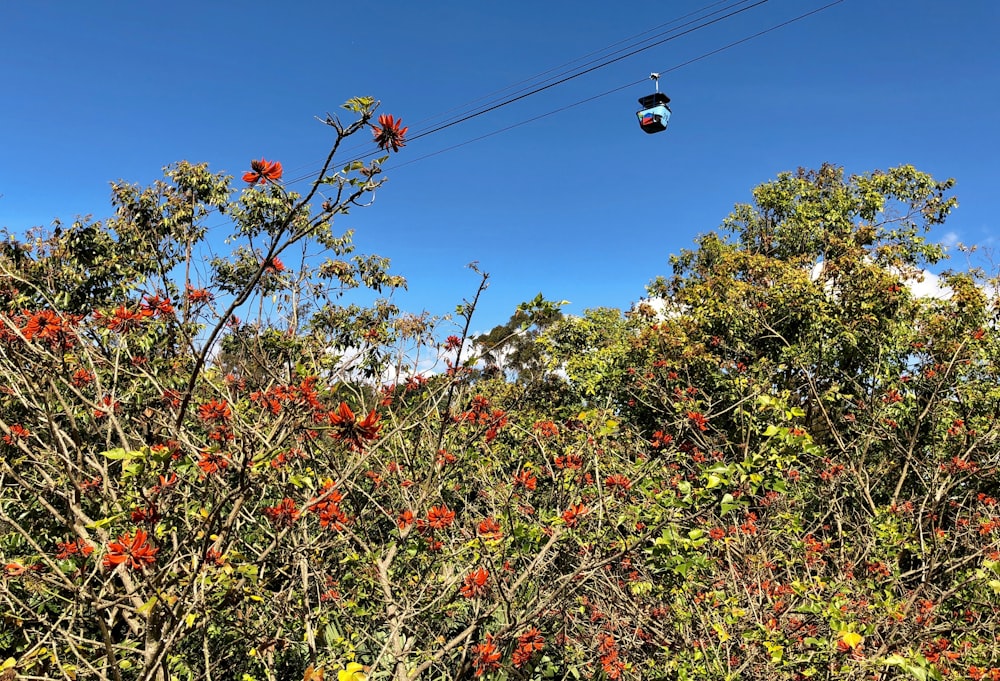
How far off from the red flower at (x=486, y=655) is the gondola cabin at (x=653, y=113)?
6504 millimetres

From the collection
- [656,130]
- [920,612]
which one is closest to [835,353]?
[656,130]

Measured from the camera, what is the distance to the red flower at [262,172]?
1404 mm

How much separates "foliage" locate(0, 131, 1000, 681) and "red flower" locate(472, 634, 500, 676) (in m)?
0.02

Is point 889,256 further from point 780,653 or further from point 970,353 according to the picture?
point 780,653

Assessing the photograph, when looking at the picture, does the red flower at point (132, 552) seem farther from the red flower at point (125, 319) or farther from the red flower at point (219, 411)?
the red flower at point (125, 319)

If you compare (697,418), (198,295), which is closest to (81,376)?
(198,295)

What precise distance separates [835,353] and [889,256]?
8.82 ft

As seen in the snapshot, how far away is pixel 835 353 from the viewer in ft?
27.5

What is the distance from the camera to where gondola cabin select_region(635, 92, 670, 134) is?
7.27 meters

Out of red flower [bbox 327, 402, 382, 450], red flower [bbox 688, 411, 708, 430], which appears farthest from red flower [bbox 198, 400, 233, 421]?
red flower [bbox 688, 411, 708, 430]

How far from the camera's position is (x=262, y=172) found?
1425mm

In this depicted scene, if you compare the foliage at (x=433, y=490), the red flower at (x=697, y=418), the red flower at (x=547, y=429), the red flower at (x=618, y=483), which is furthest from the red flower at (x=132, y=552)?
the red flower at (x=547, y=429)

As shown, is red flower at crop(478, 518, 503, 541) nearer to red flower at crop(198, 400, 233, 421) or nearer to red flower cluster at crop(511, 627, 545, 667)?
red flower cluster at crop(511, 627, 545, 667)

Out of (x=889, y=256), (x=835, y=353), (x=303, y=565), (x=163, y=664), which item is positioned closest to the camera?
(x=163, y=664)
